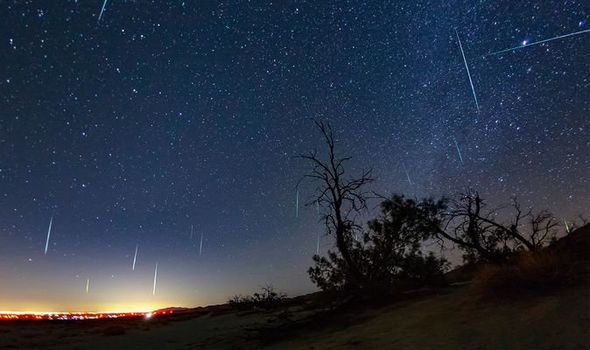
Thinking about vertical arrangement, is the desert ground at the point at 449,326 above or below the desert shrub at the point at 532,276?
below

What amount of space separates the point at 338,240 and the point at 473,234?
21.7ft

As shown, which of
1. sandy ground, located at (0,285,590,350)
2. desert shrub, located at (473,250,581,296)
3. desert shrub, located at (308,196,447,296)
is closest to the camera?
sandy ground, located at (0,285,590,350)

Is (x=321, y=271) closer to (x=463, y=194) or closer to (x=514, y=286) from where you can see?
(x=463, y=194)

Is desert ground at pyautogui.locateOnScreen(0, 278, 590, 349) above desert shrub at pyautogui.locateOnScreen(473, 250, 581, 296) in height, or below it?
below

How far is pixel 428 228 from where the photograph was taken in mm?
18438

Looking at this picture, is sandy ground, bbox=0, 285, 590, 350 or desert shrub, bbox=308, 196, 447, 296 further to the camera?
desert shrub, bbox=308, 196, 447, 296

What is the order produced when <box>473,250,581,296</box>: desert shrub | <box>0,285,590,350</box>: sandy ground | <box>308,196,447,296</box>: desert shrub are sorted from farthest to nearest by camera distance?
1. <box>308,196,447,296</box>: desert shrub
2. <box>473,250,581,296</box>: desert shrub
3. <box>0,285,590,350</box>: sandy ground

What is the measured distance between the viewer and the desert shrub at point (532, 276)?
8.11 meters

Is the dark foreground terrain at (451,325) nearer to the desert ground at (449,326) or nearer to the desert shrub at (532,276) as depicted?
the desert ground at (449,326)

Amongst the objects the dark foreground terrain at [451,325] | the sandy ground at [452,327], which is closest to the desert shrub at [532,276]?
the dark foreground terrain at [451,325]

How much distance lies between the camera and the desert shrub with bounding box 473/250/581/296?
26.6 feet

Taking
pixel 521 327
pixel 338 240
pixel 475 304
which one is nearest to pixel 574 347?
pixel 521 327

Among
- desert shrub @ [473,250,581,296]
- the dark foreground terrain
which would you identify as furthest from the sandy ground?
desert shrub @ [473,250,581,296]

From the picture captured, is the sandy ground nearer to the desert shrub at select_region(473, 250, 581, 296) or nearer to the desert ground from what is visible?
the desert ground
